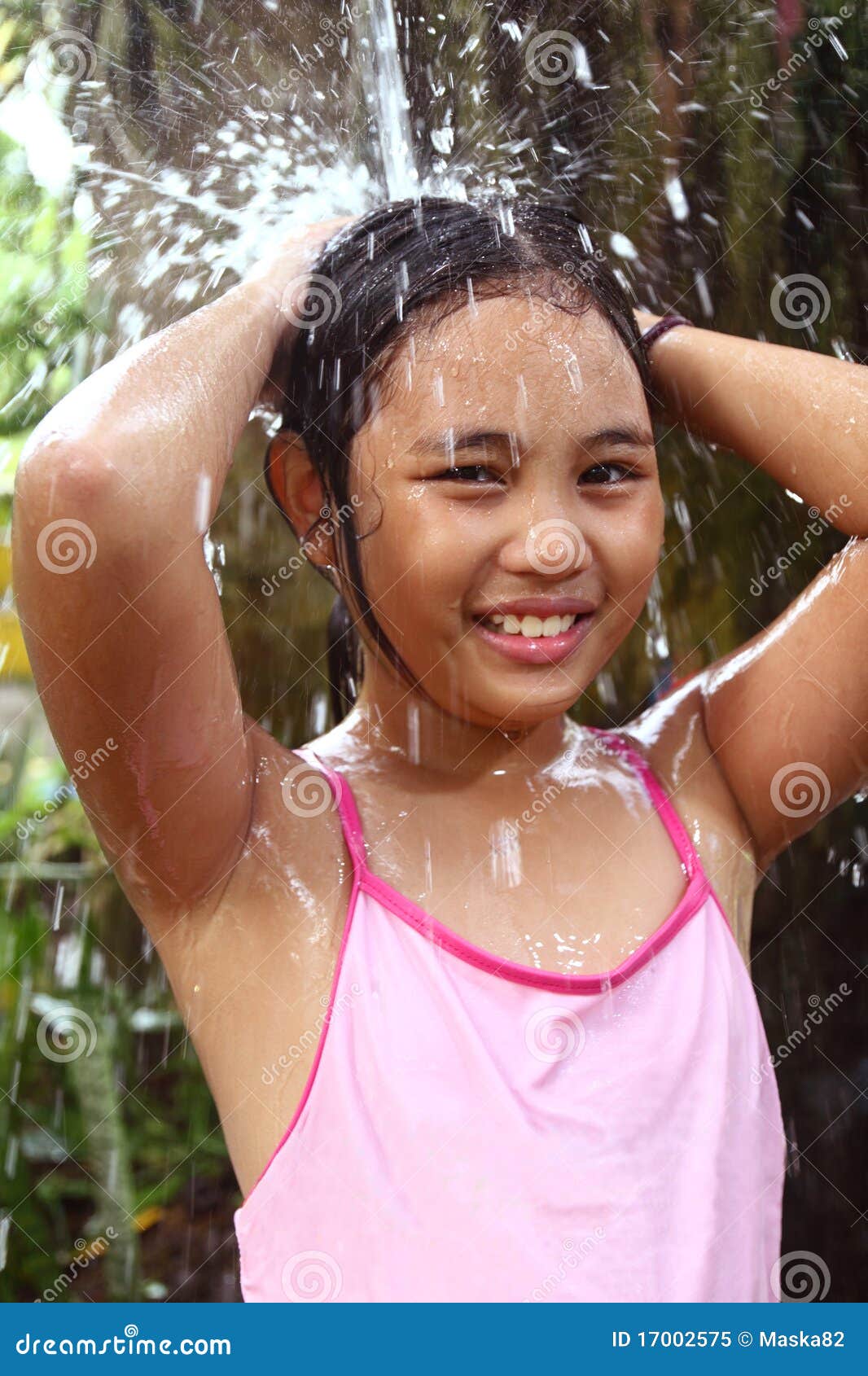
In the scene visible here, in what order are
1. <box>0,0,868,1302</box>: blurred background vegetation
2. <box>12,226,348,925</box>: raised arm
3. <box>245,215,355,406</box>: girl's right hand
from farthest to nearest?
<box>0,0,868,1302</box>: blurred background vegetation < <box>245,215,355,406</box>: girl's right hand < <box>12,226,348,925</box>: raised arm

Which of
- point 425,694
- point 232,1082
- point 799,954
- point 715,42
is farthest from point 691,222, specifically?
point 232,1082

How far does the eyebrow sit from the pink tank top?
0.38 metres

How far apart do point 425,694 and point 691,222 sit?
0.83m

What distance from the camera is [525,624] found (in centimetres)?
110

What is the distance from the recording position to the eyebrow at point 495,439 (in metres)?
1.06

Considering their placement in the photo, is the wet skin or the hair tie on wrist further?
the hair tie on wrist

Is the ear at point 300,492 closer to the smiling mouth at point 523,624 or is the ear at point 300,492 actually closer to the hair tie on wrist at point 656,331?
the smiling mouth at point 523,624

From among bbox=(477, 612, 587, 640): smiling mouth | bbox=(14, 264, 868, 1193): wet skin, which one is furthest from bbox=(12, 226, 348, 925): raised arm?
bbox=(477, 612, 587, 640): smiling mouth

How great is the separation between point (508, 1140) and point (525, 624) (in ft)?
1.41

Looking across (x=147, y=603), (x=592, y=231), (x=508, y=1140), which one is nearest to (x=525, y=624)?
(x=147, y=603)

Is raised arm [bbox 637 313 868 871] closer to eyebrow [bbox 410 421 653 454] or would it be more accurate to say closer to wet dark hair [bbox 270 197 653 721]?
wet dark hair [bbox 270 197 653 721]

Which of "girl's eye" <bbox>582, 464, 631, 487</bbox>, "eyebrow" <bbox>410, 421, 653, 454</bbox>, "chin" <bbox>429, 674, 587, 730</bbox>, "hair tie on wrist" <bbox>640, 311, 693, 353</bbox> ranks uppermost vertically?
"hair tie on wrist" <bbox>640, 311, 693, 353</bbox>

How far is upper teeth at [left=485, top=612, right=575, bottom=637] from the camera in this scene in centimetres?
110

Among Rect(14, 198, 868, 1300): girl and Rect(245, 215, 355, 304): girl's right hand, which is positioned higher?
Rect(245, 215, 355, 304): girl's right hand
